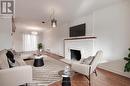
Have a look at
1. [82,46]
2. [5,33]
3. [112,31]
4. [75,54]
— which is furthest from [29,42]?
[112,31]

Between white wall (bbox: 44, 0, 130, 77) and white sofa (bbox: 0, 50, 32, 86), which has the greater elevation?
white wall (bbox: 44, 0, 130, 77)

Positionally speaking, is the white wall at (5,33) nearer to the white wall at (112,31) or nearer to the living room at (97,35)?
the living room at (97,35)

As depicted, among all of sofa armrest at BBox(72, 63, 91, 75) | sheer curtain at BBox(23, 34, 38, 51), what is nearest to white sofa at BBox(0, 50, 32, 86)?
sofa armrest at BBox(72, 63, 91, 75)

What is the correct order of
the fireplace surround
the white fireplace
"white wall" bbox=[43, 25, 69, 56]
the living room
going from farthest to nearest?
"white wall" bbox=[43, 25, 69, 56], the fireplace surround, the white fireplace, the living room

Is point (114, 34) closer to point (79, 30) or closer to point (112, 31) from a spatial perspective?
point (112, 31)

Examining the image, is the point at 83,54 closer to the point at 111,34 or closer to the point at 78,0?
the point at 111,34

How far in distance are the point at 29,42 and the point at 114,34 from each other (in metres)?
9.48

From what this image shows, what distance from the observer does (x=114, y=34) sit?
4.16 m

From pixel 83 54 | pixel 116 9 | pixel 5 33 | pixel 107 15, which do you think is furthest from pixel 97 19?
pixel 5 33

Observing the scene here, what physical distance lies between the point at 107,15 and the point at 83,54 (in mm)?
2147

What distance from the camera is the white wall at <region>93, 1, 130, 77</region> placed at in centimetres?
375

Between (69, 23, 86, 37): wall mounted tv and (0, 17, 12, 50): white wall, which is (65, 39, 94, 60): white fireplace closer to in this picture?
(69, 23, 86, 37): wall mounted tv

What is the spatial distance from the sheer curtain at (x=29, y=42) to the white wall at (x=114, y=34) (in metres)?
8.50

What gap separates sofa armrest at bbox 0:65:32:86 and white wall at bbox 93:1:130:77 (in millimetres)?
3051
